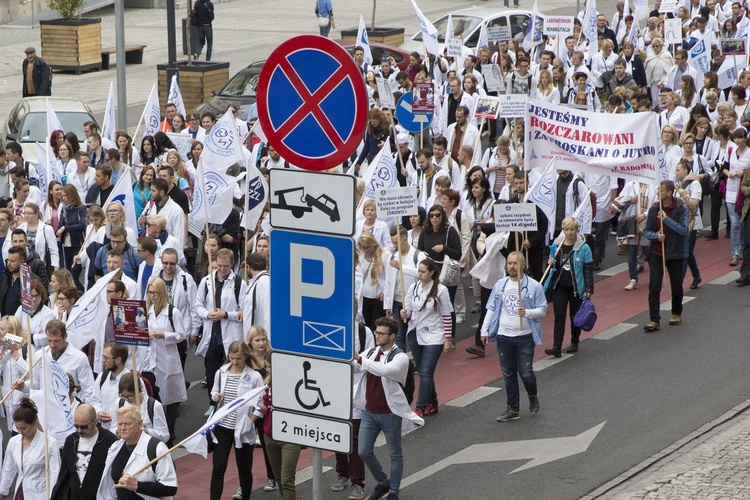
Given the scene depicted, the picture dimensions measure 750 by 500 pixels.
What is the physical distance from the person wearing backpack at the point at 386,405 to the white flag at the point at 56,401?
2.25 metres

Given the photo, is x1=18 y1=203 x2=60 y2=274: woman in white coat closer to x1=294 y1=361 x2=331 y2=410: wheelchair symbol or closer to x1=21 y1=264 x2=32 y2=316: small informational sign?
x1=21 y1=264 x2=32 y2=316: small informational sign

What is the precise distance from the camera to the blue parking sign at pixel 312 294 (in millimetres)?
5586

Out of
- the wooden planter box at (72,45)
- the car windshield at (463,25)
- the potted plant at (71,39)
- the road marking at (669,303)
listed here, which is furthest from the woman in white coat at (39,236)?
the wooden planter box at (72,45)

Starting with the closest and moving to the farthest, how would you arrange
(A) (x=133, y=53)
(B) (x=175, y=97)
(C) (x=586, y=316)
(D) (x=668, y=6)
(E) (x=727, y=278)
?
(C) (x=586, y=316), (E) (x=727, y=278), (B) (x=175, y=97), (D) (x=668, y=6), (A) (x=133, y=53)

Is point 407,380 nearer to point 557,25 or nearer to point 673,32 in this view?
point 557,25

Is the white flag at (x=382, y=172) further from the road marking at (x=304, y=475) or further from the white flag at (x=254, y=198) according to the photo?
the road marking at (x=304, y=475)

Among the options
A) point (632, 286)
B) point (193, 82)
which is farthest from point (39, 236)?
point (193, 82)

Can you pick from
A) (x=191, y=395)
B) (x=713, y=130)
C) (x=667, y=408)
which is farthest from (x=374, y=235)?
(x=713, y=130)

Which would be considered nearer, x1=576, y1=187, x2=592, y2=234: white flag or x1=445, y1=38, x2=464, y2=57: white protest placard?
x1=576, y1=187, x2=592, y2=234: white flag

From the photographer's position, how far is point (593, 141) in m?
15.6

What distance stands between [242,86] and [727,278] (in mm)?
11043

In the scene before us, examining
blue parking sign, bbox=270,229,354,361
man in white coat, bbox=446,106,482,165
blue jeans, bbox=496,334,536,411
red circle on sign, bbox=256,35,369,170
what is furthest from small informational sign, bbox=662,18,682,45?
blue parking sign, bbox=270,229,354,361

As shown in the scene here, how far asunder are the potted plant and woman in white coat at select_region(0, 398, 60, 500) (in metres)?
23.8

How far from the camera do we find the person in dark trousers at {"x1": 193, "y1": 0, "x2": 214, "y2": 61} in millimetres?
34000
